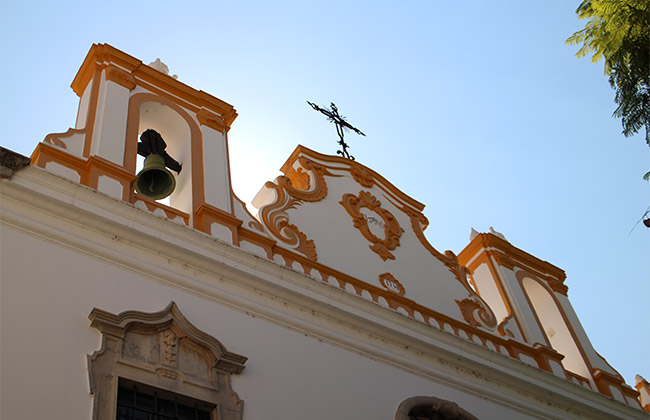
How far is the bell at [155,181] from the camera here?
9445 mm

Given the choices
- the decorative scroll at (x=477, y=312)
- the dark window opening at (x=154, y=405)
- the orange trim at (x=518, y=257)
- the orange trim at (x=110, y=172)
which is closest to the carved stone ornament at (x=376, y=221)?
the decorative scroll at (x=477, y=312)

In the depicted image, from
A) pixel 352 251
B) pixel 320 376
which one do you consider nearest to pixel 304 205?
pixel 352 251

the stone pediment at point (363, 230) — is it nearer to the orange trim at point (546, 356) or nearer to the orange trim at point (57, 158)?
the orange trim at point (546, 356)

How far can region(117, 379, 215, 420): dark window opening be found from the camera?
7.14 meters

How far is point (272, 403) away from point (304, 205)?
148 inches

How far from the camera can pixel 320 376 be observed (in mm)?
8664

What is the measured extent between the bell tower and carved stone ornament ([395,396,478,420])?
293cm

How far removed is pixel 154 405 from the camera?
Answer: 732 centimetres

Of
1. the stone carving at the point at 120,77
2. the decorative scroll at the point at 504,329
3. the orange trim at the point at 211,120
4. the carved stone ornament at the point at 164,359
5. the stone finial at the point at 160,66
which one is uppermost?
the stone finial at the point at 160,66

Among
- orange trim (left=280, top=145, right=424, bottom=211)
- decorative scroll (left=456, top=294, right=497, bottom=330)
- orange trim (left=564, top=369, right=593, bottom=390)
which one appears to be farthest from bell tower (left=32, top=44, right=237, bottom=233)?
orange trim (left=564, top=369, right=593, bottom=390)

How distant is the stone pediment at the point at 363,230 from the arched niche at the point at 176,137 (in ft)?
3.11

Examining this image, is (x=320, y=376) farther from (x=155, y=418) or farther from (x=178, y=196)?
(x=178, y=196)

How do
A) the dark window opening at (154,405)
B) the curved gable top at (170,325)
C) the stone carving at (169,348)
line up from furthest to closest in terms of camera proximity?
the stone carving at (169,348)
the curved gable top at (170,325)
the dark window opening at (154,405)

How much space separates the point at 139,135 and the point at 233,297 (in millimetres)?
3181
